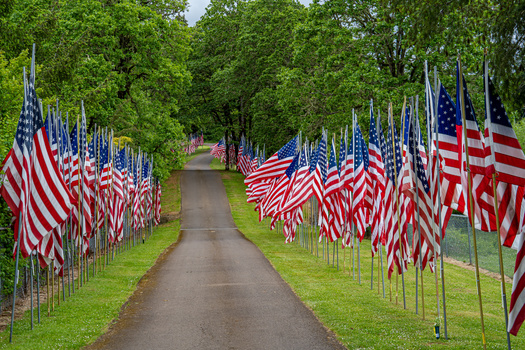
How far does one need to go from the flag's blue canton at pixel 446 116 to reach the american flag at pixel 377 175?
5.05m

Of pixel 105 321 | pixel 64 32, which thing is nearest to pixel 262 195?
pixel 64 32

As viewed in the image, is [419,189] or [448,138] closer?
[448,138]

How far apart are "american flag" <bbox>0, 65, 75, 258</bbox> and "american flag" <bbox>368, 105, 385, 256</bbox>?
823 cm

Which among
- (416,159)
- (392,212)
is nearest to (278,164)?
(392,212)

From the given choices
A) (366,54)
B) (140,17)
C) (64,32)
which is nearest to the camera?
(366,54)

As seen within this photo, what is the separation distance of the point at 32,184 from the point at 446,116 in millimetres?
8124

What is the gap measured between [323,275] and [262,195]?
1410 centimetres

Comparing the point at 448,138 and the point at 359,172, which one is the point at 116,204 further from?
the point at 448,138

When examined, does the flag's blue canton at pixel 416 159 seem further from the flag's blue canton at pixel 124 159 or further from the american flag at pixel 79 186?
the flag's blue canton at pixel 124 159

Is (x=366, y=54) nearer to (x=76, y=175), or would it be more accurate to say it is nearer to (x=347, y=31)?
(x=347, y=31)

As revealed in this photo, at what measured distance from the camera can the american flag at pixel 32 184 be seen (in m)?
11.4

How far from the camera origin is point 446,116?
1046 cm

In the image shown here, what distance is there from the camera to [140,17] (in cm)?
4209

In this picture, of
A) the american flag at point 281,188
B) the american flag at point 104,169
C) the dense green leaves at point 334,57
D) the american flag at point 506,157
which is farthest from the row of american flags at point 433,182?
the american flag at point 104,169
